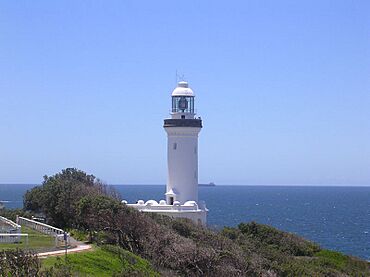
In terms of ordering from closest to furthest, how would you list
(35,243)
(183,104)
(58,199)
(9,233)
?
1. (35,243)
2. (9,233)
3. (58,199)
4. (183,104)

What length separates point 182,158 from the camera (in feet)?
140

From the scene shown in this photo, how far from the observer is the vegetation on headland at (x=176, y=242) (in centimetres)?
2566

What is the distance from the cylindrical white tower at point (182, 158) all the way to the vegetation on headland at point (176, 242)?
477 centimetres

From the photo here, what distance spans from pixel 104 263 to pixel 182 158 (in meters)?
20.5

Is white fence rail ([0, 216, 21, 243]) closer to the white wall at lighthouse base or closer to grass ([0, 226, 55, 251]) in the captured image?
grass ([0, 226, 55, 251])

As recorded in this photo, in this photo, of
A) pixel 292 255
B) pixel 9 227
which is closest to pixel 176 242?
pixel 9 227

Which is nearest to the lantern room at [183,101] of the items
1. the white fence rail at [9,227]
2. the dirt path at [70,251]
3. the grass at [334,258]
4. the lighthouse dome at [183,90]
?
the lighthouse dome at [183,90]

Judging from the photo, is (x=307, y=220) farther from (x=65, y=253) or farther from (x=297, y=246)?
(x=65, y=253)

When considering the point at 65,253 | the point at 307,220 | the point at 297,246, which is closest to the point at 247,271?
the point at 65,253

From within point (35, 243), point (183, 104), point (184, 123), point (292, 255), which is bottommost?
point (292, 255)

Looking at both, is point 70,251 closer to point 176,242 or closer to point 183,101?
point 176,242

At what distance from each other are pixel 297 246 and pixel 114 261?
15751 mm

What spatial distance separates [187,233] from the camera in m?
32.8

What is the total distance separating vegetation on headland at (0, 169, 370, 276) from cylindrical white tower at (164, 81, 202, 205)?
4.77m
